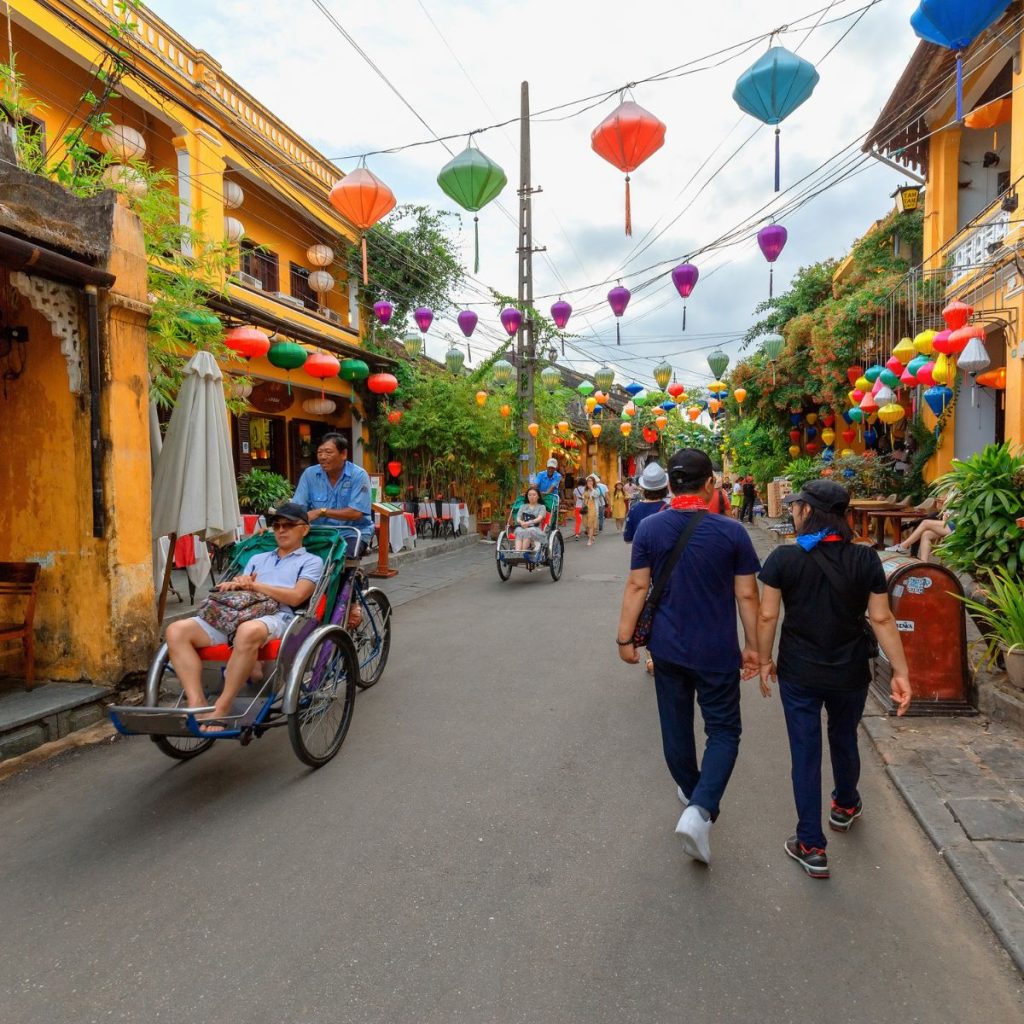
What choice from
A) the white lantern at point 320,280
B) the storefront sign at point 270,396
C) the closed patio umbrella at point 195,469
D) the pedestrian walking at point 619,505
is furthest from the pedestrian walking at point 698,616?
the pedestrian walking at point 619,505

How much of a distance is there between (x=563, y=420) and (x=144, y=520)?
17047mm

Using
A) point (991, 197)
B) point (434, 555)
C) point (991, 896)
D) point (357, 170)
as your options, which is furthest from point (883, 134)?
point (991, 896)

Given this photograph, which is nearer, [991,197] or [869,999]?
[869,999]

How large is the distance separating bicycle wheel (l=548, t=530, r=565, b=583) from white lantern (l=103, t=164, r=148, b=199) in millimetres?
6887

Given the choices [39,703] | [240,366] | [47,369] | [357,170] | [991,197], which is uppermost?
[991,197]

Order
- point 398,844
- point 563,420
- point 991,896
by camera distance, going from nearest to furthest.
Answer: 1. point 991,896
2. point 398,844
3. point 563,420

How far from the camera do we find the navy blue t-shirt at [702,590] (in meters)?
2.96

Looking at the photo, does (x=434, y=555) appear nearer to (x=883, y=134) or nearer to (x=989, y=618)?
(x=989, y=618)

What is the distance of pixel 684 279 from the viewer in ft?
29.7

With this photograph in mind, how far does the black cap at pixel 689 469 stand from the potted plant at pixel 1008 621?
9.04 ft

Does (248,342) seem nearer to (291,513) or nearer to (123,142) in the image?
(123,142)

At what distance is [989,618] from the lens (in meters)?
4.87

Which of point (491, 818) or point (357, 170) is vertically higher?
point (357, 170)

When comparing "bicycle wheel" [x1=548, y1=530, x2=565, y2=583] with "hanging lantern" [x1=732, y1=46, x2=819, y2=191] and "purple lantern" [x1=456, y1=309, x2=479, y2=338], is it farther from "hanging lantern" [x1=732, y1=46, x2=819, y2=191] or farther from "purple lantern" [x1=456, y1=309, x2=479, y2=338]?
"hanging lantern" [x1=732, y1=46, x2=819, y2=191]
